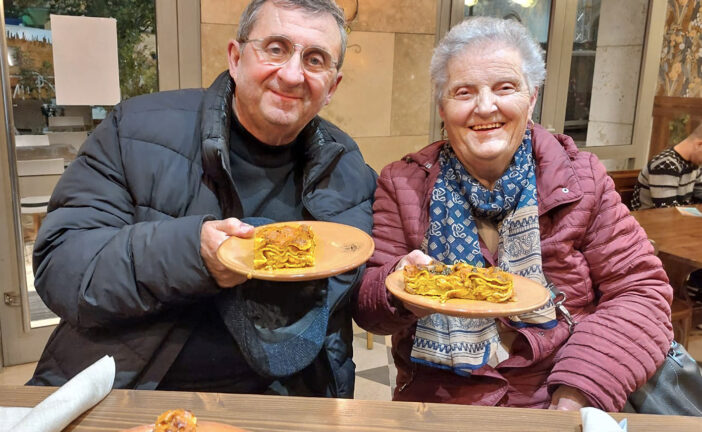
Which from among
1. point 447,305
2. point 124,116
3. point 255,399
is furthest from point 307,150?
point 255,399

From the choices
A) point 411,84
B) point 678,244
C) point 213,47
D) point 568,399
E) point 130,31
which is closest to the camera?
point 568,399

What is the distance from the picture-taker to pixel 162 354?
154 centimetres

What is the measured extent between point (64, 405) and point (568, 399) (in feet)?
3.95

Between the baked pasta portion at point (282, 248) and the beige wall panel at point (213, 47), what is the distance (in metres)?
2.53

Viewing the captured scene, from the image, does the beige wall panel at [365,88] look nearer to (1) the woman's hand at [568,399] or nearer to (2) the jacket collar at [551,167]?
(2) the jacket collar at [551,167]

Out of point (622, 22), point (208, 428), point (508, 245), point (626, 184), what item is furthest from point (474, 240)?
point (622, 22)

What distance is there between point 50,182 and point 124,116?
2.22 meters

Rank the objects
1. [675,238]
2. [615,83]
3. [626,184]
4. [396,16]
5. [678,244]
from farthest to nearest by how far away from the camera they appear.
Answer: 1. [615,83]
2. [626,184]
3. [396,16]
4. [675,238]
5. [678,244]

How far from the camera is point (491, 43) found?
5.72ft

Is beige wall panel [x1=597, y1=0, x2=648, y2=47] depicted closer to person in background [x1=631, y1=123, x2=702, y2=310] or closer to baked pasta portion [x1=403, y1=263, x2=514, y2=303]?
person in background [x1=631, y1=123, x2=702, y2=310]

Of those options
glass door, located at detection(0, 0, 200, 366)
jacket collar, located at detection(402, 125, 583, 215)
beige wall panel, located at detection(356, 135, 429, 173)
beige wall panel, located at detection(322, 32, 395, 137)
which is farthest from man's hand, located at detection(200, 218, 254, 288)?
beige wall panel, located at detection(356, 135, 429, 173)

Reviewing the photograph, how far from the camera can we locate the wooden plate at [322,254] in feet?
4.15

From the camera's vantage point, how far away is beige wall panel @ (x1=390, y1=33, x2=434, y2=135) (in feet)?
14.2

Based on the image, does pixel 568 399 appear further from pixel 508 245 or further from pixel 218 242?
pixel 218 242
